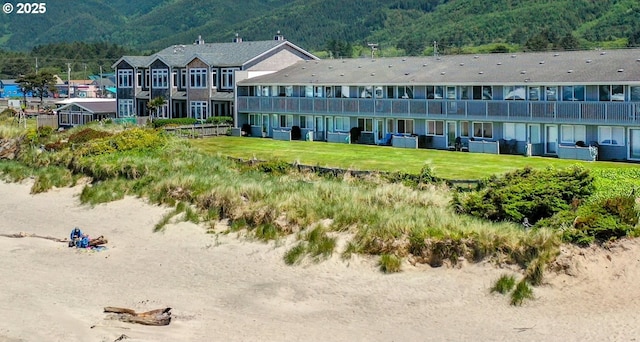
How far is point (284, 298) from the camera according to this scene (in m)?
24.3

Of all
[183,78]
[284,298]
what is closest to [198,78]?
[183,78]

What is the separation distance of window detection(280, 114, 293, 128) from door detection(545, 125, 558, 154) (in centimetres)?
1878

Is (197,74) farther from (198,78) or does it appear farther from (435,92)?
(435,92)

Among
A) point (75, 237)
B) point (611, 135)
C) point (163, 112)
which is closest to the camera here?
point (75, 237)

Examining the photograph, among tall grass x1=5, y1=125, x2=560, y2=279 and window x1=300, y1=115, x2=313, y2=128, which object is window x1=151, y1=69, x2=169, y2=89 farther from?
tall grass x1=5, y1=125, x2=560, y2=279

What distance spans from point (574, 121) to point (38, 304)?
28.0m

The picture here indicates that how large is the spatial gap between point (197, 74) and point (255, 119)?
7.43 m

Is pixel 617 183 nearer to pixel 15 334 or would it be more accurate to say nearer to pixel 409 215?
pixel 409 215

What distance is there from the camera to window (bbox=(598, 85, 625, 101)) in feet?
137

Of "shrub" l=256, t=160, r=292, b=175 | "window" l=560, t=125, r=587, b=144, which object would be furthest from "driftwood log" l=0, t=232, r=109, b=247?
"window" l=560, t=125, r=587, b=144

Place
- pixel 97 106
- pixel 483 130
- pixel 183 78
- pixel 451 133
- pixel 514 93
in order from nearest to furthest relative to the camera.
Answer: pixel 514 93
pixel 483 130
pixel 451 133
pixel 183 78
pixel 97 106

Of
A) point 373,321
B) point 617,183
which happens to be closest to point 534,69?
A: point 617,183

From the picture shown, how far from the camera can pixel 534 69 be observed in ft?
155

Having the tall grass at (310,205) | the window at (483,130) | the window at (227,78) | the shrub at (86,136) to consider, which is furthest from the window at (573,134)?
the window at (227,78)
